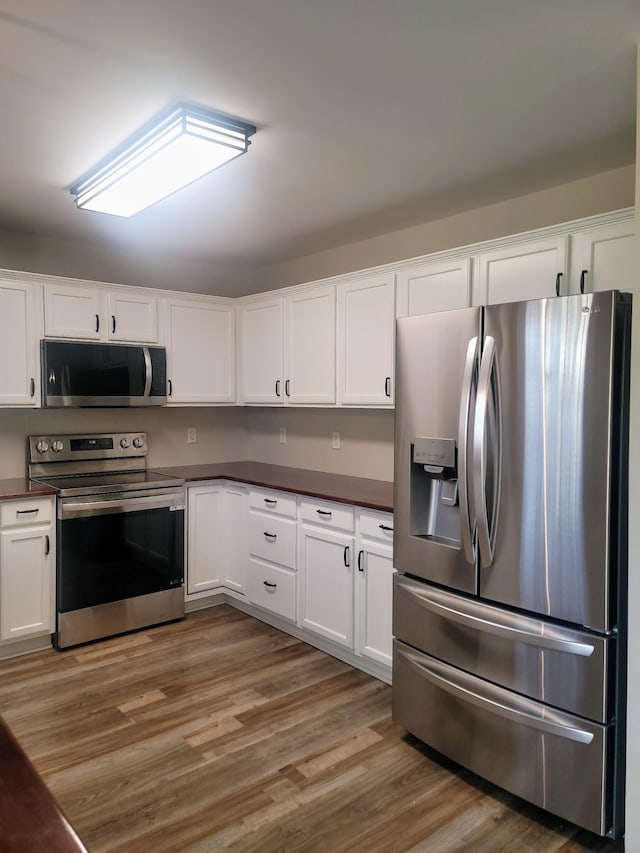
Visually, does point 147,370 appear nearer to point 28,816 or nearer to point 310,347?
point 310,347

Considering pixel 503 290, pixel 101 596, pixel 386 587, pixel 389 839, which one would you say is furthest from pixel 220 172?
pixel 389 839

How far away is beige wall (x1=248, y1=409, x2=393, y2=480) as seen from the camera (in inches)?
148

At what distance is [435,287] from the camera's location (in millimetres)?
3018

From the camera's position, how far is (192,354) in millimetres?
4191

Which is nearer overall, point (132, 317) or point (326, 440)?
point (132, 317)

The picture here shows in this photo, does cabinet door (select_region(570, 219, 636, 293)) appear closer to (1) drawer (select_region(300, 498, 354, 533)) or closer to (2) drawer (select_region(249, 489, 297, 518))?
(1) drawer (select_region(300, 498, 354, 533))

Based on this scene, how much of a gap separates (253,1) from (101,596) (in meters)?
3.10

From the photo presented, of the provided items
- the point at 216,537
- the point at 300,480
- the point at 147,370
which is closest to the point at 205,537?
the point at 216,537

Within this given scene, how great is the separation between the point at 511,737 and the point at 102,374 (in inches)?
117

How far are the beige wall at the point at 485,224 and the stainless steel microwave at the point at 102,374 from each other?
1.32 m

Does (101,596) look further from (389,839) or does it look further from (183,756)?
(389,839)

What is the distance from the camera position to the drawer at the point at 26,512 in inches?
128

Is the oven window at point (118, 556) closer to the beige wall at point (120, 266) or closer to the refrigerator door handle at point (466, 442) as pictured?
the beige wall at point (120, 266)

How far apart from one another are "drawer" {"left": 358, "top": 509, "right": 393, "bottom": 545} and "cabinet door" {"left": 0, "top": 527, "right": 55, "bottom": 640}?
5.82 ft
